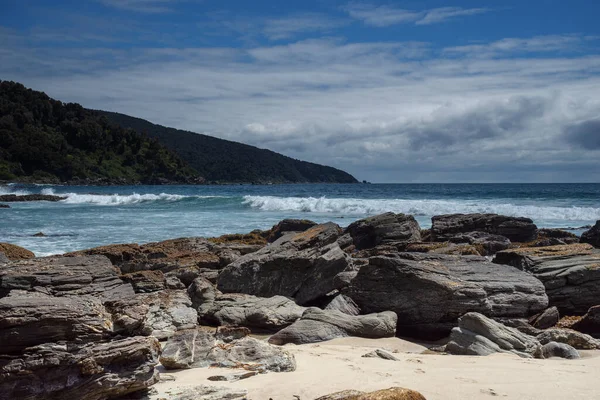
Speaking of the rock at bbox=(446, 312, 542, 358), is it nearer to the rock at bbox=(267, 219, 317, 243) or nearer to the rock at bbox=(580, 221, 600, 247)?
the rock at bbox=(580, 221, 600, 247)

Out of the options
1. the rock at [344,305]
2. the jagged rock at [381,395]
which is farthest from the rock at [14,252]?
the jagged rock at [381,395]

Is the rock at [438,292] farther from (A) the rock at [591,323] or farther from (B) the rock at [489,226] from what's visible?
(B) the rock at [489,226]

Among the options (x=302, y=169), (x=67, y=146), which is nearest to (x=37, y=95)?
(x=67, y=146)

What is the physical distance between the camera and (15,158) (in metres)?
92.4

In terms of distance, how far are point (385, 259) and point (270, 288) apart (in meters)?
2.01

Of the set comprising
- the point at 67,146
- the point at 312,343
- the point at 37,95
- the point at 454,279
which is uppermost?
the point at 37,95

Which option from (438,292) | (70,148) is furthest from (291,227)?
(70,148)

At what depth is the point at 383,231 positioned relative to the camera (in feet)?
49.1

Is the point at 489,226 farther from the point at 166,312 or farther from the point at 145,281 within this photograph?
the point at 166,312

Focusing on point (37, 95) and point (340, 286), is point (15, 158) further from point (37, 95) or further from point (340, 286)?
point (340, 286)

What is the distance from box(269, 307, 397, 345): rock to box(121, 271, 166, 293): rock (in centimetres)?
236

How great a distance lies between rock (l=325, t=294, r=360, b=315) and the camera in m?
7.56

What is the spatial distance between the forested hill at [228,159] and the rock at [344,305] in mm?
122925

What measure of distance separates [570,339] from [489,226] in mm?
10418
